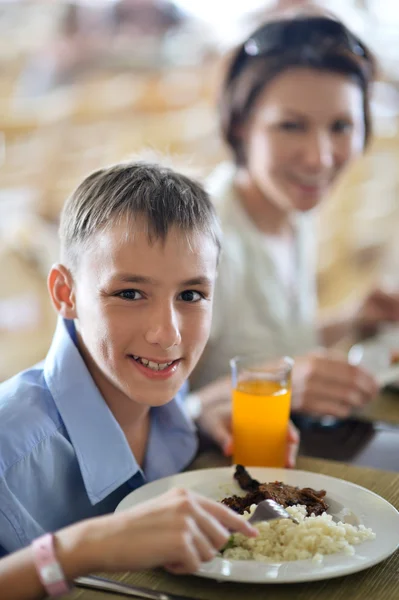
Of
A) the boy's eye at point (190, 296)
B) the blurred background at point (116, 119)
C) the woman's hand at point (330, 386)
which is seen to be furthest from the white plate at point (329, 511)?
the blurred background at point (116, 119)

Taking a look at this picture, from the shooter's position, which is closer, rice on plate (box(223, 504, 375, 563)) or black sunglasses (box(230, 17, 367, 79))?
rice on plate (box(223, 504, 375, 563))

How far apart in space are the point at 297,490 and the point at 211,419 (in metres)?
0.36

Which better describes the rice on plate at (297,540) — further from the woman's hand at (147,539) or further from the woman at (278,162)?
the woman at (278,162)

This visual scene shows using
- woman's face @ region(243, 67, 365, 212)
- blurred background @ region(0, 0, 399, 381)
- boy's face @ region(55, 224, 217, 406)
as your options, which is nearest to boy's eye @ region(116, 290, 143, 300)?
boy's face @ region(55, 224, 217, 406)

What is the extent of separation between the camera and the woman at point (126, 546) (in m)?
0.78

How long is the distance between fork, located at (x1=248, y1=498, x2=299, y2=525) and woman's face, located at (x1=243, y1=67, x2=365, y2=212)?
43.2 inches

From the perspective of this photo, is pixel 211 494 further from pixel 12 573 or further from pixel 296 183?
pixel 296 183

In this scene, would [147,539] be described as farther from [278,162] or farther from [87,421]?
[278,162]

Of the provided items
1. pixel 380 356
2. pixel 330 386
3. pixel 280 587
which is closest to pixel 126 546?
pixel 280 587

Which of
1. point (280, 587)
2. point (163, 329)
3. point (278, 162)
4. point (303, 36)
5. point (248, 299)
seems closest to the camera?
point (280, 587)

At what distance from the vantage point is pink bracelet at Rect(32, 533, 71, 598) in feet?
2.60

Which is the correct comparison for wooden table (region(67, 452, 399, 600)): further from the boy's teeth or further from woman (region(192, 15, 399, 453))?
woman (region(192, 15, 399, 453))

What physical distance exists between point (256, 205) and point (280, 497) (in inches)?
47.1

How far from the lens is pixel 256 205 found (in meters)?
2.12
